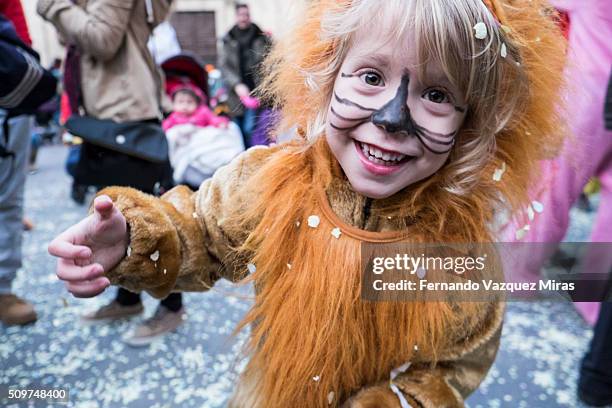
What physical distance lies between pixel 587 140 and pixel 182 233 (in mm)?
1210

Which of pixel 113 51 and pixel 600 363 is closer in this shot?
pixel 600 363

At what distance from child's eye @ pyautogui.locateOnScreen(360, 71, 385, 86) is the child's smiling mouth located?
0.10 meters

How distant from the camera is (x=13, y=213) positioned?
175 centimetres

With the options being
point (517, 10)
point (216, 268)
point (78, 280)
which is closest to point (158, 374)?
point (216, 268)

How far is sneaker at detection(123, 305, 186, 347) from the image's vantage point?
1.70 meters

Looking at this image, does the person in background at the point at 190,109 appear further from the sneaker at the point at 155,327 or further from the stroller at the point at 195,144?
the sneaker at the point at 155,327

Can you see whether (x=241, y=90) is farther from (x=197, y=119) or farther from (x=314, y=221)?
(x=314, y=221)

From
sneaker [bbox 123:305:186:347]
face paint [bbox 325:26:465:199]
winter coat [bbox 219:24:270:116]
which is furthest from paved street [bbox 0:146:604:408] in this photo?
winter coat [bbox 219:24:270:116]

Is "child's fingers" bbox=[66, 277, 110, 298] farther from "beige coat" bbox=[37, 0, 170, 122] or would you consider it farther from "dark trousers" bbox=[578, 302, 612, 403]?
"dark trousers" bbox=[578, 302, 612, 403]

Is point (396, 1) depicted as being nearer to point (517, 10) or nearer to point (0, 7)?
point (517, 10)

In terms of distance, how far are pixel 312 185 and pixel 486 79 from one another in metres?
0.34

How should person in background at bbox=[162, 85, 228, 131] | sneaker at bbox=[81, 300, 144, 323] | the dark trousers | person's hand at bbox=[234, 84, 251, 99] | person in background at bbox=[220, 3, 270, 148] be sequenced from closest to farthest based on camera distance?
the dark trousers
sneaker at bbox=[81, 300, 144, 323]
person in background at bbox=[162, 85, 228, 131]
person's hand at bbox=[234, 84, 251, 99]
person in background at bbox=[220, 3, 270, 148]

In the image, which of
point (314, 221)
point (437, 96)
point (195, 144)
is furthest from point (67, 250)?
point (195, 144)

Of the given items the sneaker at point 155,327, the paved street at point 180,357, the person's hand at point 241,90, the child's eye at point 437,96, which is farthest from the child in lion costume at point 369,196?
the person's hand at point 241,90
